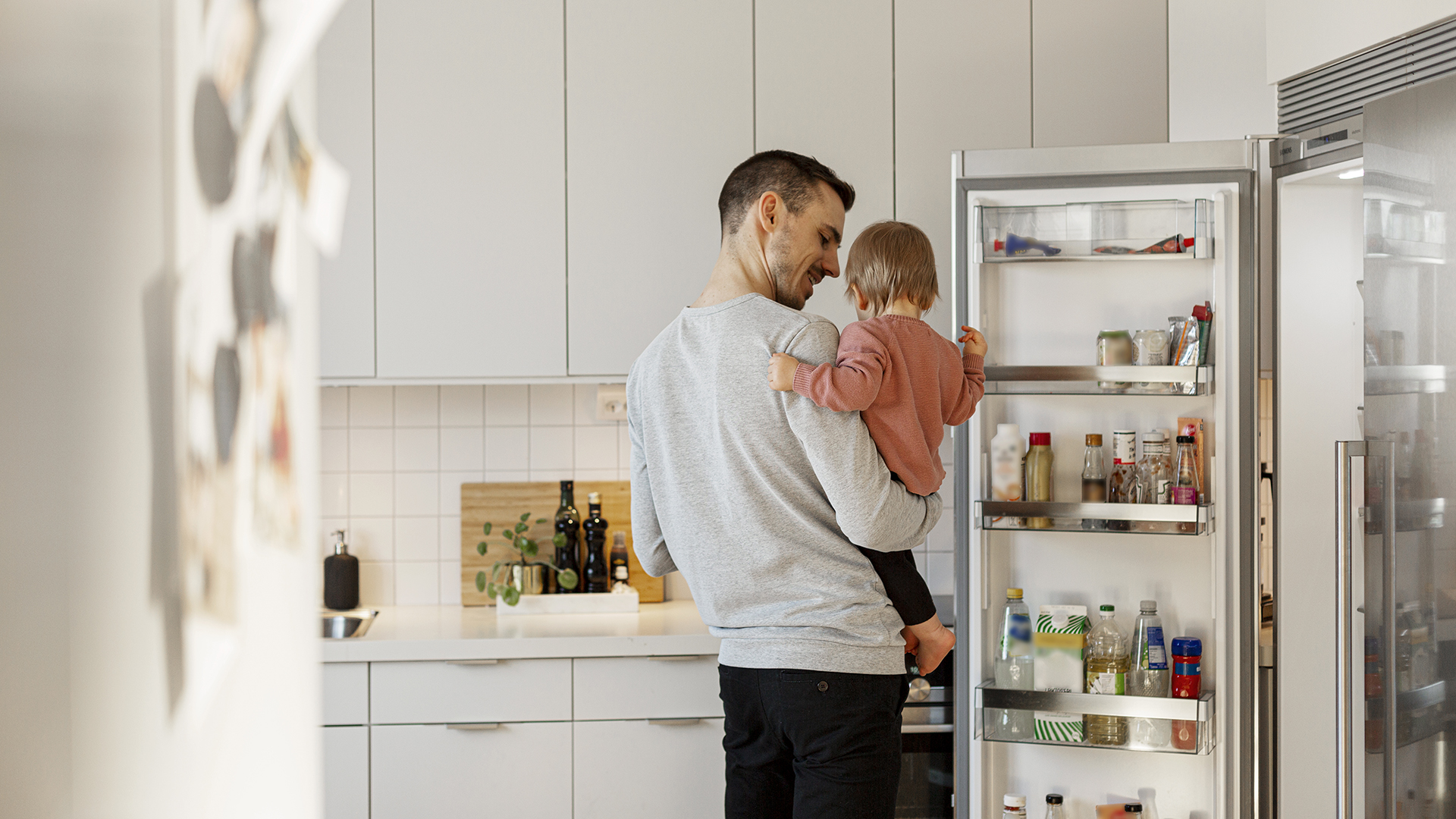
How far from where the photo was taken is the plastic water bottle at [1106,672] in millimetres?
1891

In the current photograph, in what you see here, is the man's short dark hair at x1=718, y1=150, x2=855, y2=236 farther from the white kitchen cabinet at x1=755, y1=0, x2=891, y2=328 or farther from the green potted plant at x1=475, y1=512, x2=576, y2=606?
the green potted plant at x1=475, y1=512, x2=576, y2=606

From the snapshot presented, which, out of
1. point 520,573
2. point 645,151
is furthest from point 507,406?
point 645,151

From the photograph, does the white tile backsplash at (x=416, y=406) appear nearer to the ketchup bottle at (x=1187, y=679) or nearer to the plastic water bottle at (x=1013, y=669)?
the plastic water bottle at (x=1013, y=669)

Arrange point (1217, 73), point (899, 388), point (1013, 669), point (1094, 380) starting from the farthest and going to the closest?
point (1217, 73) < point (1013, 669) < point (1094, 380) < point (899, 388)

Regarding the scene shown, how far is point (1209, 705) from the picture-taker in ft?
6.10

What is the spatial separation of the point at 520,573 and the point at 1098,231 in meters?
1.67

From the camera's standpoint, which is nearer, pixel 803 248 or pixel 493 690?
pixel 803 248

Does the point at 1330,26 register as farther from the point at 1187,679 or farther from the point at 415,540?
the point at 415,540

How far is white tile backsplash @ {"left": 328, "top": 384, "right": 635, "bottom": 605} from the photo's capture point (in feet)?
9.14

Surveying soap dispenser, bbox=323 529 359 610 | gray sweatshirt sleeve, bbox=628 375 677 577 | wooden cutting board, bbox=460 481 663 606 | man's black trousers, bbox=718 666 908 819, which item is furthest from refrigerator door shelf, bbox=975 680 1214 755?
soap dispenser, bbox=323 529 359 610

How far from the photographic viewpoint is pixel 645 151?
8.18 feet

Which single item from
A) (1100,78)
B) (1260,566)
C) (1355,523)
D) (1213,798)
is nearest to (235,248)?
(1355,523)

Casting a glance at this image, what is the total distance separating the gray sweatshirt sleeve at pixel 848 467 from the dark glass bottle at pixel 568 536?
62.1 inches

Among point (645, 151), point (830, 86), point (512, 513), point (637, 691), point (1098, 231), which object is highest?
point (830, 86)
